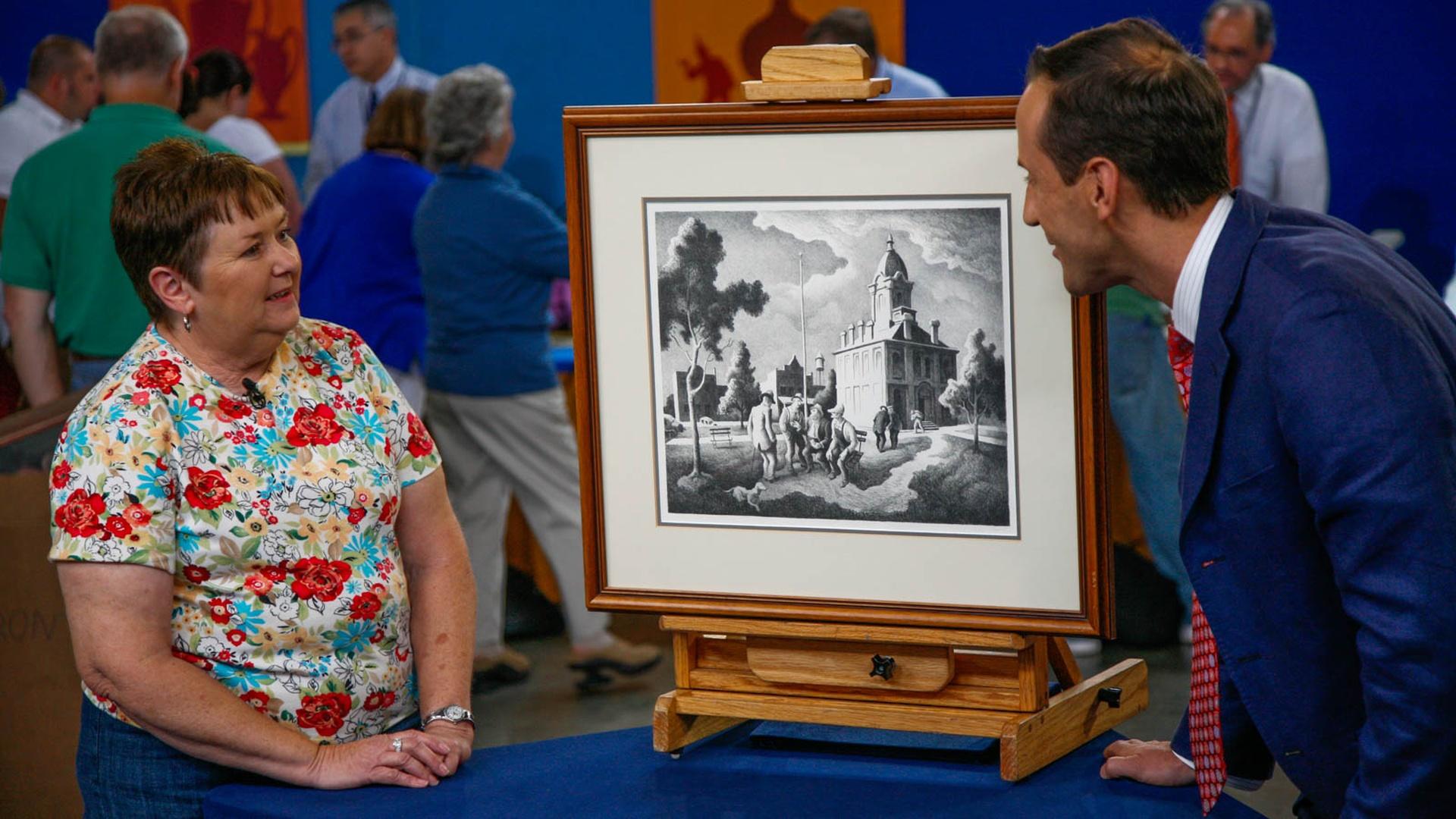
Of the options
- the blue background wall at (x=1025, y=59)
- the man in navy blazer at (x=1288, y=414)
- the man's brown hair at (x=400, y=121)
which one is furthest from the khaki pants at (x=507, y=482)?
the man in navy blazer at (x=1288, y=414)

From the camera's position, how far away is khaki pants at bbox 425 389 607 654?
4297 mm

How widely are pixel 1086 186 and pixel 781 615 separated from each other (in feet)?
1.94

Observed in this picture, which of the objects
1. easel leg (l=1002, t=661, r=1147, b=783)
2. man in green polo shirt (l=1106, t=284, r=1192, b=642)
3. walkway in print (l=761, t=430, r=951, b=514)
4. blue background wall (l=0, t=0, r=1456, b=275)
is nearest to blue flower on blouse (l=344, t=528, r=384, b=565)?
walkway in print (l=761, t=430, r=951, b=514)

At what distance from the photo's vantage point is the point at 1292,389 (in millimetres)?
1238

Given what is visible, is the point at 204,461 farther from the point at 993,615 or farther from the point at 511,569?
the point at 511,569

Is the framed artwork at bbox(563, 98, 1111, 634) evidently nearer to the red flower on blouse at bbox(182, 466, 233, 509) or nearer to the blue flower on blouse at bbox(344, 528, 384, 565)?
the blue flower on blouse at bbox(344, 528, 384, 565)

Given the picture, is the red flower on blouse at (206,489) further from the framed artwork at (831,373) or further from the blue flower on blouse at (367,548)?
the framed artwork at (831,373)

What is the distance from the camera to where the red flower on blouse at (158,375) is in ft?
5.49

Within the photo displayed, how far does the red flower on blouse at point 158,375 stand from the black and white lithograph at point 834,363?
53 centimetres

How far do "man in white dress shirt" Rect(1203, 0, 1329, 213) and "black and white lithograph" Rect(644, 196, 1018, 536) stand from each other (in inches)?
126

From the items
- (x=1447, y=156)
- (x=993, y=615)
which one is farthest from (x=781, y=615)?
(x=1447, y=156)

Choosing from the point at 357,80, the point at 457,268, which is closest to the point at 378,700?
the point at 457,268

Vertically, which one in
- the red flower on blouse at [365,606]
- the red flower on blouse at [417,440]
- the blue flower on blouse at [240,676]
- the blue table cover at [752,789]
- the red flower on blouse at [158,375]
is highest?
the red flower on blouse at [158,375]

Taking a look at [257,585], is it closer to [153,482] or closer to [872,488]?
[153,482]
